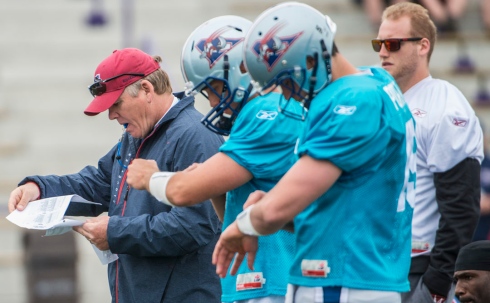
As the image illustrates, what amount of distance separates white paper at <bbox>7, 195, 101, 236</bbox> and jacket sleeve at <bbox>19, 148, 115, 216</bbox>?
0.61 ft

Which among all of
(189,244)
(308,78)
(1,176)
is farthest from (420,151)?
(1,176)

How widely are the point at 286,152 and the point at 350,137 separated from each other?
591 mm

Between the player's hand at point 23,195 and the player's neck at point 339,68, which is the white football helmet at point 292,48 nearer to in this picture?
the player's neck at point 339,68

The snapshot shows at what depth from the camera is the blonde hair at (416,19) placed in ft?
16.7

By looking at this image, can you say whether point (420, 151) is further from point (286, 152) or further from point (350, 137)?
point (350, 137)

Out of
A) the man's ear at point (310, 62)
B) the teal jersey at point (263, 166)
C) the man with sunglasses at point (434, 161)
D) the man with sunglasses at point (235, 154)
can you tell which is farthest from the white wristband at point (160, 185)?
the man with sunglasses at point (434, 161)

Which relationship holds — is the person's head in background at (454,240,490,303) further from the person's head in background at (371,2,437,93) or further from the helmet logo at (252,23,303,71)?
the helmet logo at (252,23,303,71)

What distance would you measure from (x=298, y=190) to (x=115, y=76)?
5.45ft

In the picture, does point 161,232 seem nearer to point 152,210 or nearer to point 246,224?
point 152,210

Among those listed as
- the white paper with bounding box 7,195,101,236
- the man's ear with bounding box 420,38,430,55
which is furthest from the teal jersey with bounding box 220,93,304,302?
the man's ear with bounding box 420,38,430,55

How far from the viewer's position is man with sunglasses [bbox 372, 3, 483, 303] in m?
4.84

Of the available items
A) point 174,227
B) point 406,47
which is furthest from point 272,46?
point 406,47

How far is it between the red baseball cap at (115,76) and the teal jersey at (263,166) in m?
0.90

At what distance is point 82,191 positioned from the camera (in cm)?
520
